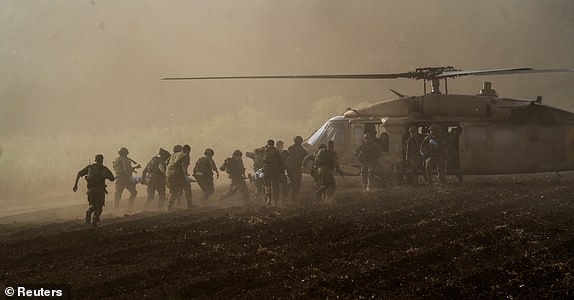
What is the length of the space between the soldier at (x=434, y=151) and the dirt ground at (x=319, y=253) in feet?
10.6

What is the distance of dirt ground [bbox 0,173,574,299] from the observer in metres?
5.80

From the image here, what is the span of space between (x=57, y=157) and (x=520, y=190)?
2435 cm

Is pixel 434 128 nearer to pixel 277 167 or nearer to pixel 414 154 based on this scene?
pixel 414 154

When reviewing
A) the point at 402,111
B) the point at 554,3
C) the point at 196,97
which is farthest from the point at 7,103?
the point at 554,3

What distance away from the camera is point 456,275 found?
6.09m

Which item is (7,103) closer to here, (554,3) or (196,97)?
(196,97)

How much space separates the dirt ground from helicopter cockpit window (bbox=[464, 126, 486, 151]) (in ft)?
13.3

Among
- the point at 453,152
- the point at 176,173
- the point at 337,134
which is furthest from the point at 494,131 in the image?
the point at 176,173

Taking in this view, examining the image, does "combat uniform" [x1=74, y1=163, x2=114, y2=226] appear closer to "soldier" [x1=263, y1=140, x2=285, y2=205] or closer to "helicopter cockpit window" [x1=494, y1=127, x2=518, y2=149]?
"soldier" [x1=263, y1=140, x2=285, y2=205]

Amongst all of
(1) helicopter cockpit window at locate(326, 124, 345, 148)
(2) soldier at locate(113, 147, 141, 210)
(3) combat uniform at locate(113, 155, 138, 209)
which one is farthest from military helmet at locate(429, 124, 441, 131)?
(3) combat uniform at locate(113, 155, 138, 209)

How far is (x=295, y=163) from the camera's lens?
50.1ft

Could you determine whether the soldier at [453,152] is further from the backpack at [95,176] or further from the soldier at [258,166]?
the backpack at [95,176]

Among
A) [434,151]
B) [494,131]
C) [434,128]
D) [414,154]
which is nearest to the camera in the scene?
[434,151]

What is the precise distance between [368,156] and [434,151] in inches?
73.4
